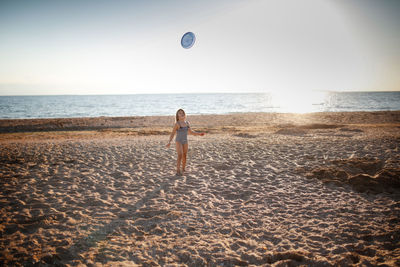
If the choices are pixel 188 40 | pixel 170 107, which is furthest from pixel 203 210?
pixel 170 107

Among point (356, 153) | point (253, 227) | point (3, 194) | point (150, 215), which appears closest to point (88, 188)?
point (3, 194)

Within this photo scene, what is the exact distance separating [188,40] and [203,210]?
624cm

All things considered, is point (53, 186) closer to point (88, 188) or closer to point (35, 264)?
point (88, 188)

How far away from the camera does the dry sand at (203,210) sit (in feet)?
10.8

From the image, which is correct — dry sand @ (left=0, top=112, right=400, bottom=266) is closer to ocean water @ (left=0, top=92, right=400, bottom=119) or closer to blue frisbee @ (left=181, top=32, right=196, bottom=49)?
blue frisbee @ (left=181, top=32, right=196, bottom=49)

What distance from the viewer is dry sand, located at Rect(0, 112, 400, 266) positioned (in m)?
3.30

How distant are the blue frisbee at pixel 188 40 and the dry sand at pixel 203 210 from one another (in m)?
4.41

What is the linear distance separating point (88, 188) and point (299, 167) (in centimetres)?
665

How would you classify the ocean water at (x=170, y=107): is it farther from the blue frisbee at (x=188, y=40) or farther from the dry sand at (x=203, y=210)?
the dry sand at (x=203, y=210)

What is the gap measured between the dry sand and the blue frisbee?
441 cm

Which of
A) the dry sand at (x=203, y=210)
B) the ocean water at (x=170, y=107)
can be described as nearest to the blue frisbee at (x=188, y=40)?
the dry sand at (x=203, y=210)

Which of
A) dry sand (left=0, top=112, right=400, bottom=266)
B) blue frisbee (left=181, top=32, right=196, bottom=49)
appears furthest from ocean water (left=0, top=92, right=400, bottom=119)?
dry sand (left=0, top=112, right=400, bottom=266)

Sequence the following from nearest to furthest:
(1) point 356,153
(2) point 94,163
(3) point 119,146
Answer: (2) point 94,163
(1) point 356,153
(3) point 119,146

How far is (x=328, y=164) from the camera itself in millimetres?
7430
